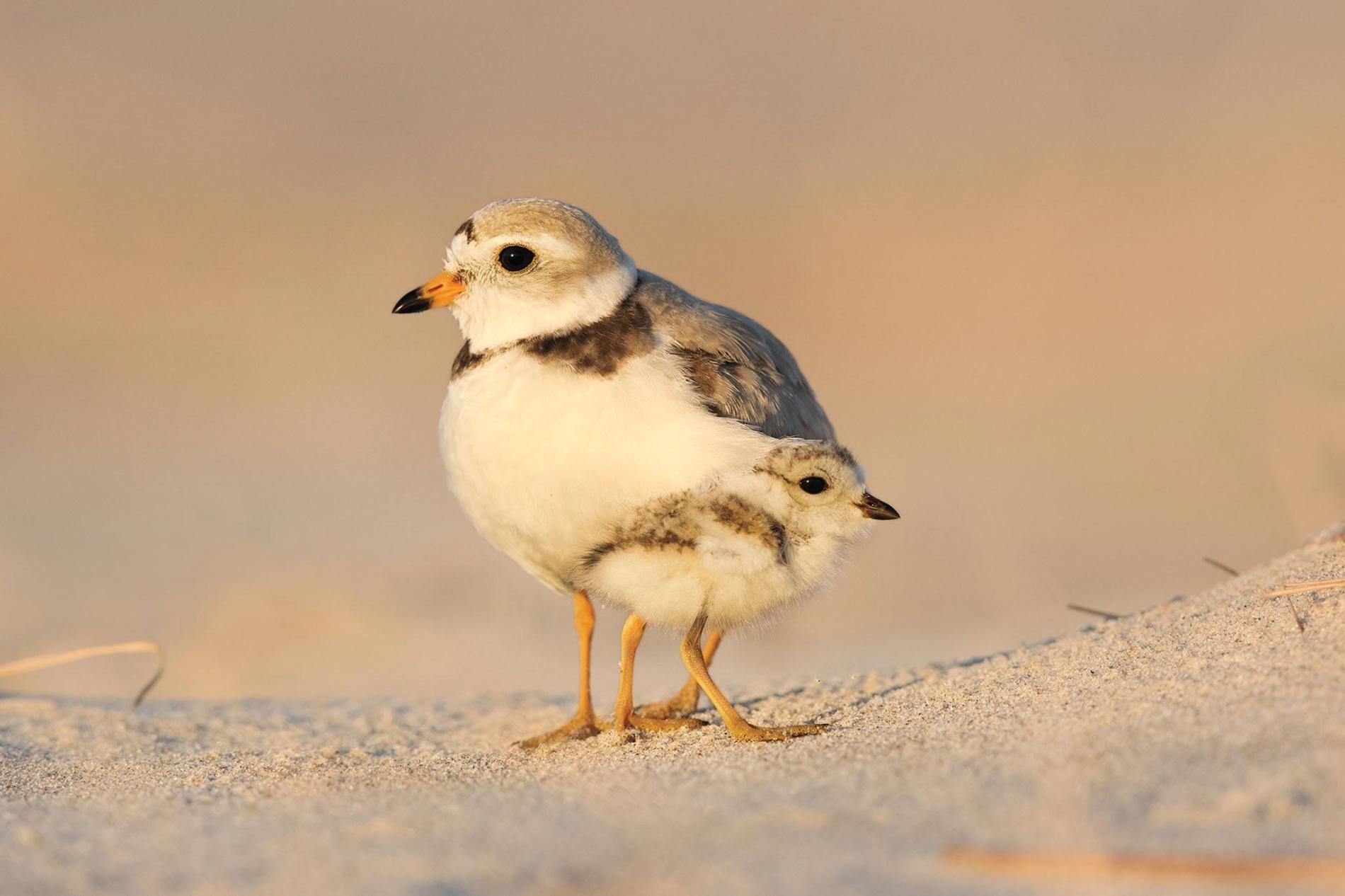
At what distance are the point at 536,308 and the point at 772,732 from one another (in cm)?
129

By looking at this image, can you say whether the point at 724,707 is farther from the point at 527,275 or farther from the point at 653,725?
the point at 527,275

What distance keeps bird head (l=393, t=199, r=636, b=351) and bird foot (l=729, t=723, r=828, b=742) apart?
1.12m

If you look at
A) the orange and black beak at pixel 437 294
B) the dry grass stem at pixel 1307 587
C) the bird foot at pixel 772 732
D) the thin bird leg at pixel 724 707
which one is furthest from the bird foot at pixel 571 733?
the dry grass stem at pixel 1307 587

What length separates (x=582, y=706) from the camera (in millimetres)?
4371

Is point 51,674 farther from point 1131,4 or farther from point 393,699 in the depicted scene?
point 1131,4

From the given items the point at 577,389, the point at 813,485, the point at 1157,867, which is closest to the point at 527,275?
the point at 577,389

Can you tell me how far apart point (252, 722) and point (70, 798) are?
165cm

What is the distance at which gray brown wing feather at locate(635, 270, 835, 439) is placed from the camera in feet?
12.8

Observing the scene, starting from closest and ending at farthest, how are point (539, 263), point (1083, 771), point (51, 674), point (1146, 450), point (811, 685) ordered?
point (1083, 771) < point (539, 263) < point (811, 685) < point (51, 674) < point (1146, 450)

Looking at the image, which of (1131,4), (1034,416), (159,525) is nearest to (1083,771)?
(159,525)

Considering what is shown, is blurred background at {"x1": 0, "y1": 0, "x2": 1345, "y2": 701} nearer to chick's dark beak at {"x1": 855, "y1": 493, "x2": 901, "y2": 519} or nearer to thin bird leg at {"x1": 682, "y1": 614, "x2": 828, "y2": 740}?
chick's dark beak at {"x1": 855, "y1": 493, "x2": 901, "y2": 519}

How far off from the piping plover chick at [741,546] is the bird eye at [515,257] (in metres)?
0.85

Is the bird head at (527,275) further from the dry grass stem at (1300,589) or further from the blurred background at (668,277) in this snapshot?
the dry grass stem at (1300,589)

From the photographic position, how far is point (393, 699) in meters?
5.50
